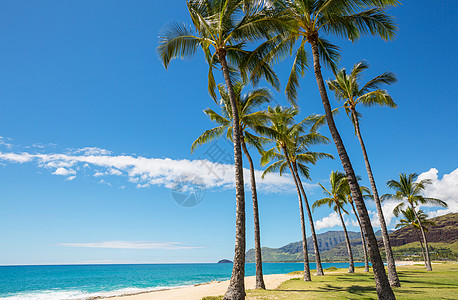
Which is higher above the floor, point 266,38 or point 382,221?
point 266,38

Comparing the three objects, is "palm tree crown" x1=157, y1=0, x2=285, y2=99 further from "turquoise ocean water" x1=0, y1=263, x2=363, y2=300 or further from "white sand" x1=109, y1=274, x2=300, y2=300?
"turquoise ocean water" x1=0, y1=263, x2=363, y2=300

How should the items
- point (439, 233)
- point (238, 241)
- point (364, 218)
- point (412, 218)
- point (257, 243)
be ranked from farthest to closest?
point (439, 233)
point (412, 218)
point (257, 243)
point (238, 241)
point (364, 218)

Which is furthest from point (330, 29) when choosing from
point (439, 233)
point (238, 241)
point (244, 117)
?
point (439, 233)

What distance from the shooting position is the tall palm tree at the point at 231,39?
919cm

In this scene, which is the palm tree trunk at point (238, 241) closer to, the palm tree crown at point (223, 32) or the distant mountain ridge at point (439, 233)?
the palm tree crown at point (223, 32)

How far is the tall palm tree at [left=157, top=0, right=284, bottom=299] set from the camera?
9188mm

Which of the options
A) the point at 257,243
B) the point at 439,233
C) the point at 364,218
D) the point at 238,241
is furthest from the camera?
the point at 439,233

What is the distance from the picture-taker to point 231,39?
11.1 meters

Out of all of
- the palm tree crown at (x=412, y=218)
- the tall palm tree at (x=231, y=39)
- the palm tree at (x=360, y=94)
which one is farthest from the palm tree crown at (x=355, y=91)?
the palm tree crown at (x=412, y=218)

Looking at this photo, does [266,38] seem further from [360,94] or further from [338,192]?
[338,192]

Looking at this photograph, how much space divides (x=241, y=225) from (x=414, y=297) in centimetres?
635

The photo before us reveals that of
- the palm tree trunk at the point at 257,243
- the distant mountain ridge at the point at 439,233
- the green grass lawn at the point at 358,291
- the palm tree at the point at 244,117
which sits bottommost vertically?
the distant mountain ridge at the point at 439,233

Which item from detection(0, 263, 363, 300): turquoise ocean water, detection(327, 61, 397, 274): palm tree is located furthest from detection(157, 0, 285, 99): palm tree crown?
detection(0, 263, 363, 300): turquoise ocean water

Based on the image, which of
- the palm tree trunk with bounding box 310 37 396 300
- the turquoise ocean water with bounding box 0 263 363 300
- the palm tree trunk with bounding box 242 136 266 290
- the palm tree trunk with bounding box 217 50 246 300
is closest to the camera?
the palm tree trunk with bounding box 310 37 396 300
